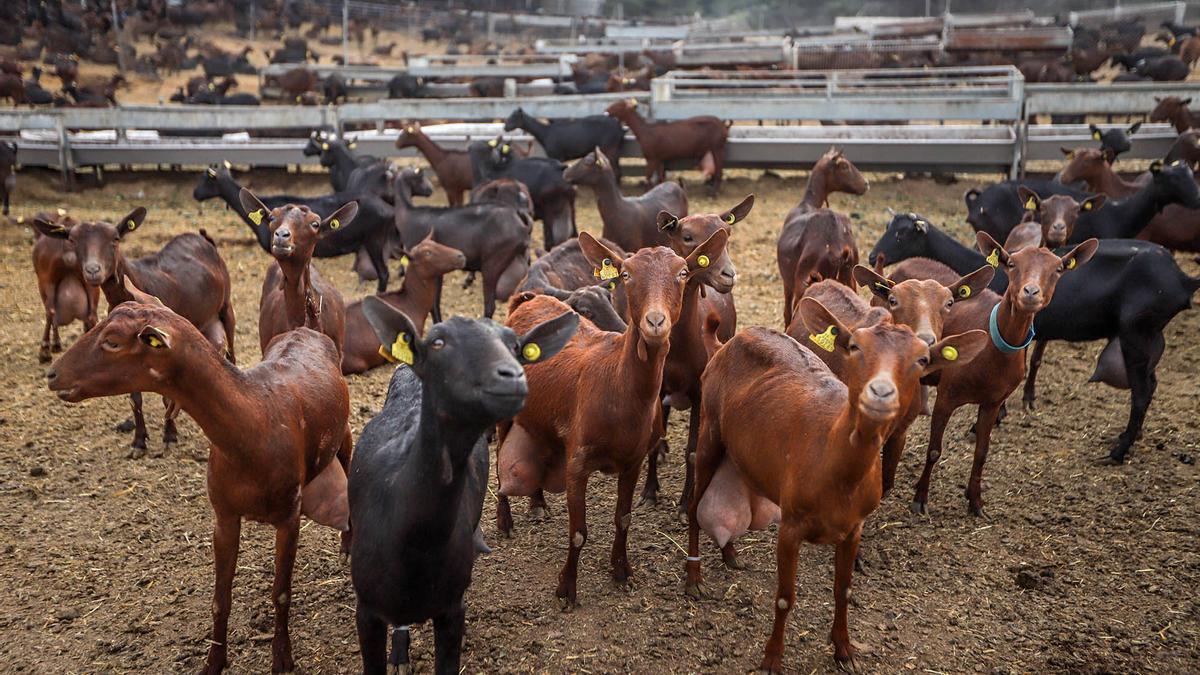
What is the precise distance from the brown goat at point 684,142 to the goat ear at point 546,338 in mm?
13033

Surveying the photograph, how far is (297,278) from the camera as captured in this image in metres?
6.65

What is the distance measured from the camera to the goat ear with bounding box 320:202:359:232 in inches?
275

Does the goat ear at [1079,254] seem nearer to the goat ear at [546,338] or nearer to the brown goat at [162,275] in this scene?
the goat ear at [546,338]

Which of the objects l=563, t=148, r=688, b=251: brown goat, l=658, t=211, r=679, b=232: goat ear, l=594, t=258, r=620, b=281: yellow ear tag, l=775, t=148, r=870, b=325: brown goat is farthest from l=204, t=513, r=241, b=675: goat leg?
l=563, t=148, r=688, b=251: brown goat

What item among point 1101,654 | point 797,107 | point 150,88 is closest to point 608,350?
point 1101,654

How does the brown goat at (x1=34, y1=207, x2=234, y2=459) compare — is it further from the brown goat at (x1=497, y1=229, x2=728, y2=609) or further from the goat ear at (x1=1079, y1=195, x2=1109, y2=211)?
the goat ear at (x1=1079, y1=195, x2=1109, y2=211)

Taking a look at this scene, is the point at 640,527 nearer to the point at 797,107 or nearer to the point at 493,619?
the point at 493,619

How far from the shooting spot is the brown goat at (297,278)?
6.59 meters

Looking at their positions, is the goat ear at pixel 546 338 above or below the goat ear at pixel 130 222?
below

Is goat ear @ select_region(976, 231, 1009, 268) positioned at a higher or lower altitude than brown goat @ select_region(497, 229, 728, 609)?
higher

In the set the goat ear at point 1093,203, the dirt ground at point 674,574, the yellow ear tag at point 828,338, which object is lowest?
the dirt ground at point 674,574

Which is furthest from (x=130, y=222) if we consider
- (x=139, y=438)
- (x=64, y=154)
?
(x=64, y=154)

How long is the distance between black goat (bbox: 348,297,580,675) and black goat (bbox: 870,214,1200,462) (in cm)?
517

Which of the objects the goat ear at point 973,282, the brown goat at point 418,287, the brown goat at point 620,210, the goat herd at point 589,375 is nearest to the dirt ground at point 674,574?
the goat herd at point 589,375
